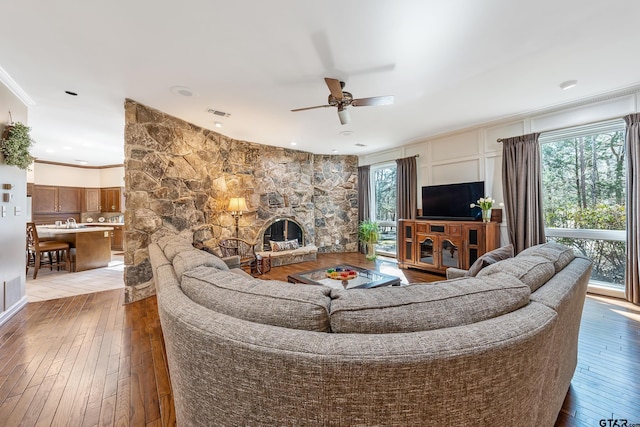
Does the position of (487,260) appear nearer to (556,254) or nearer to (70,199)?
(556,254)

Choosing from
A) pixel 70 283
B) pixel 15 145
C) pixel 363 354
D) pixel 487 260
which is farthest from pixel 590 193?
pixel 70 283

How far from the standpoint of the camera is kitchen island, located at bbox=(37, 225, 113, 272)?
4910 millimetres

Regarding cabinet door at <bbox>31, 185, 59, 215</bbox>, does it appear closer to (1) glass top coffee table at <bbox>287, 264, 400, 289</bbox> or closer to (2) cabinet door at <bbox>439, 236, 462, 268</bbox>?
(1) glass top coffee table at <bbox>287, 264, 400, 289</bbox>

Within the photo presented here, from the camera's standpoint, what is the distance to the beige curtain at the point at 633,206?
123 inches

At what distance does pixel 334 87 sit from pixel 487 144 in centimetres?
331

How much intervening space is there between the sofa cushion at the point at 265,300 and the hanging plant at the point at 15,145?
3260mm

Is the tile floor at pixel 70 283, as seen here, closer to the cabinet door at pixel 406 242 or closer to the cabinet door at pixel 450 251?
the cabinet door at pixel 406 242

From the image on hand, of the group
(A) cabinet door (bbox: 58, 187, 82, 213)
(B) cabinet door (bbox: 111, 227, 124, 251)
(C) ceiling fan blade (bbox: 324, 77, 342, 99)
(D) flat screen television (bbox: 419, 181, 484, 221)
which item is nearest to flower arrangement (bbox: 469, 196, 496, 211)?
(D) flat screen television (bbox: 419, 181, 484, 221)

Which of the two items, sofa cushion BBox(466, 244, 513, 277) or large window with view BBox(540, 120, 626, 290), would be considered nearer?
sofa cushion BBox(466, 244, 513, 277)

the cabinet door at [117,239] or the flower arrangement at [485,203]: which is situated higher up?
the flower arrangement at [485,203]

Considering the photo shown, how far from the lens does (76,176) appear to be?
7.79 metres

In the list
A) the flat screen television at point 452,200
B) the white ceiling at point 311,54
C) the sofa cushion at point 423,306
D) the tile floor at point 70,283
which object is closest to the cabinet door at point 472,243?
the flat screen television at point 452,200

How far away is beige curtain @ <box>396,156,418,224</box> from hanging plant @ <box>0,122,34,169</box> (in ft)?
19.1

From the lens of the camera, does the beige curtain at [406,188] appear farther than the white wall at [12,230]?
Yes
